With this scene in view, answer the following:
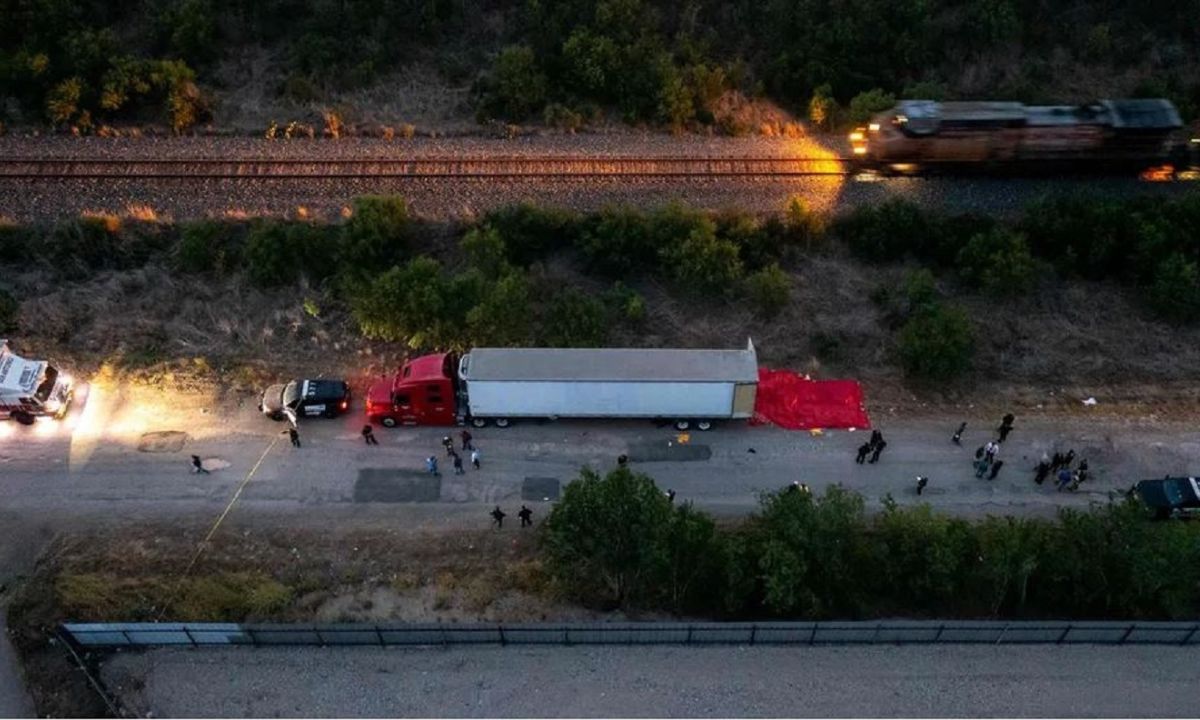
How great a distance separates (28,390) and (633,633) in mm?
20246

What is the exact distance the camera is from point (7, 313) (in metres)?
32.7

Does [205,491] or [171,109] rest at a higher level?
[171,109]

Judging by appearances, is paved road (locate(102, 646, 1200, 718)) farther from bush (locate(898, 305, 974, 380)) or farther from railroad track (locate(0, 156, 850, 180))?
railroad track (locate(0, 156, 850, 180))

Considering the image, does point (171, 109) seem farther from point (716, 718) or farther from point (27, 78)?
point (716, 718)

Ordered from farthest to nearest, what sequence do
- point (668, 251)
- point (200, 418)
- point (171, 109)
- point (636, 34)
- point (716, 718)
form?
point (636, 34)
point (171, 109)
point (668, 251)
point (200, 418)
point (716, 718)

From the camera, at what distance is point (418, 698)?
22.8 m

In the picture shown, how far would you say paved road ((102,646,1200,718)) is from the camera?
74.4 ft

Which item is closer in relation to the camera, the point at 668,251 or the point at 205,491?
the point at 205,491

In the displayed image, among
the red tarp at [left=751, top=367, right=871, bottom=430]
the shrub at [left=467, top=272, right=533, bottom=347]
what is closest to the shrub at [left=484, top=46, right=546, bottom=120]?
the shrub at [left=467, top=272, right=533, bottom=347]

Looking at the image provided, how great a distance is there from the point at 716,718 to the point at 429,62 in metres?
32.7

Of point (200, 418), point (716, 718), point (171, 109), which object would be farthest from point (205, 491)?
point (171, 109)

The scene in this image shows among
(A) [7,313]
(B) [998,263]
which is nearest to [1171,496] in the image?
(B) [998,263]

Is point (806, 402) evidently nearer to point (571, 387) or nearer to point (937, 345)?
point (937, 345)

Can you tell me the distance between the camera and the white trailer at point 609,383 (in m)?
28.4
